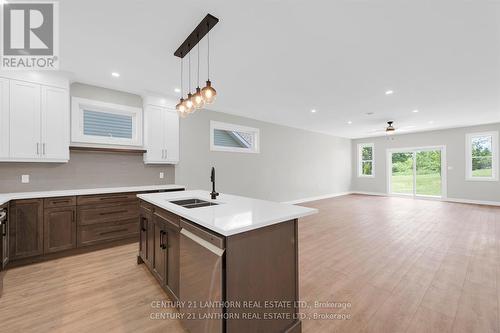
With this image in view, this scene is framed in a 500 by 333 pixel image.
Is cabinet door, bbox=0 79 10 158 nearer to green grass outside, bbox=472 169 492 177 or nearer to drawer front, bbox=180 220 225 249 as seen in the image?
drawer front, bbox=180 220 225 249

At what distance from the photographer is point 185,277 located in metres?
1.62

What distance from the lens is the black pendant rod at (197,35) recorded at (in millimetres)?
2029

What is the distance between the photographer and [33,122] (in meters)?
3.00

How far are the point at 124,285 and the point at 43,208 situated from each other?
1.72m

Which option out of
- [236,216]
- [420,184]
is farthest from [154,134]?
[420,184]

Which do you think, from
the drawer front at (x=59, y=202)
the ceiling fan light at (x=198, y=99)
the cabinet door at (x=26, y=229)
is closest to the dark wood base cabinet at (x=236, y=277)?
the ceiling fan light at (x=198, y=99)

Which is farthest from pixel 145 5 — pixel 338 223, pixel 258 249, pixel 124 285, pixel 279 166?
pixel 279 166

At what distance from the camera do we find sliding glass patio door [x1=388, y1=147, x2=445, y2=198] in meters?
7.77

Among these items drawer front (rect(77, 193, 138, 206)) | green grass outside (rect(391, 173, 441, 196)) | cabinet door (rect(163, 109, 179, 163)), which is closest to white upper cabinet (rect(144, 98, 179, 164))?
cabinet door (rect(163, 109, 179, 163))

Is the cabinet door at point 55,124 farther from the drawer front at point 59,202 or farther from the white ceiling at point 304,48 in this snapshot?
the drawer front at point 59,202

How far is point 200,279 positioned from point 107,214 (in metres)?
2.69

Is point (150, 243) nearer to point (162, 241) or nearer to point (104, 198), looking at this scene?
point (162, 241)

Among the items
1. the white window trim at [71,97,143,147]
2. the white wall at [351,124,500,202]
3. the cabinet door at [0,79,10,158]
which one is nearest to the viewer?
the cabinet door at [0,79,10,158]

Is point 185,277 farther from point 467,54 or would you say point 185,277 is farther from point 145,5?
point 467,54
